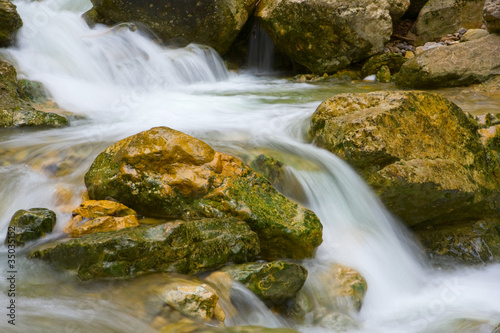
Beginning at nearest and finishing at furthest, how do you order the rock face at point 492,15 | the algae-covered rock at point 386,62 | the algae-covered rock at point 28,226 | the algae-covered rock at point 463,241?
1. the algae-covered rock at point 28,226
2. the algae-covered rock at point 463,241
3. the rock face at point 492,15
4. the algae-covered rock at point 386,62

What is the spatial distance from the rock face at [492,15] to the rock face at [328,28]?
1.98 meters

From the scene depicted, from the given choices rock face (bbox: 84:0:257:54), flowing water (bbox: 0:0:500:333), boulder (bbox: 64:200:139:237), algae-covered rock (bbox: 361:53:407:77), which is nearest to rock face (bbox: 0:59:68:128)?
flowing water (bbox: 0:0:500:333)

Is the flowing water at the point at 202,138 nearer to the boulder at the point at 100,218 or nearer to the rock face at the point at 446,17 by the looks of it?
the boulder at the point at 100,218

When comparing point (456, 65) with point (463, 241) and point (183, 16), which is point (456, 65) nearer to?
point (463, 241)

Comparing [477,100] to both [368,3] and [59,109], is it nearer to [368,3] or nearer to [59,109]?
[368,3]

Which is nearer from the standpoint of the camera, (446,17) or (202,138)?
(202,138)

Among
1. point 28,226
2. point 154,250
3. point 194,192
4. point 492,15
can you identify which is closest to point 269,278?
point 154,250

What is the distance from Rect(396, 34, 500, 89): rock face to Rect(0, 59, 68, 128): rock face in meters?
6.10

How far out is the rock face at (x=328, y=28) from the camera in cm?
916

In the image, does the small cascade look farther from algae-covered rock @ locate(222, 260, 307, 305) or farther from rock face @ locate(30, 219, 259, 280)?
algae-covered rock @ locate(222, 260, 307, 305)

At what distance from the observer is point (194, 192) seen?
3.80 m

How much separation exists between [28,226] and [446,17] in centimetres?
1059

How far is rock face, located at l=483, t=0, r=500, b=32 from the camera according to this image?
310 inches

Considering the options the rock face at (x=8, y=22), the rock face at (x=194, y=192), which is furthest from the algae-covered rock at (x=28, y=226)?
the rock face at (x=8, y=22)
